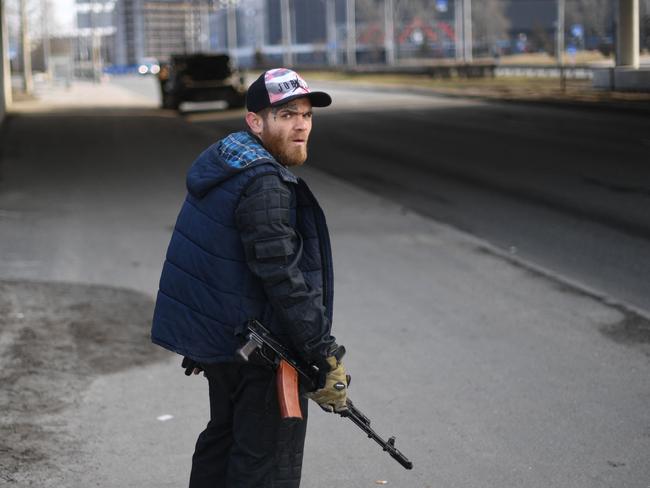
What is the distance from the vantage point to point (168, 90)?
138 feet

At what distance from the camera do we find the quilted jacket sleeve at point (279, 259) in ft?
11.6

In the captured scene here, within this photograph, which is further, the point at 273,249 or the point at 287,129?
the point at 287,129

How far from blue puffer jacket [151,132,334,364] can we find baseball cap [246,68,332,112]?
0.13 meters

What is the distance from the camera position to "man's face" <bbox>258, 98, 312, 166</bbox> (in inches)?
147

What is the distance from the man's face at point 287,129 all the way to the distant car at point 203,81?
36.0 meters

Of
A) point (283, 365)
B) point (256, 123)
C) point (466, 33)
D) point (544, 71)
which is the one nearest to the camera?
point (283, 365)

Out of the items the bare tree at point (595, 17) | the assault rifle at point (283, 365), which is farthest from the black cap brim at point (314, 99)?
the bare tree at point (595, 17)

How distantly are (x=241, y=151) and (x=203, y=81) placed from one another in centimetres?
3714

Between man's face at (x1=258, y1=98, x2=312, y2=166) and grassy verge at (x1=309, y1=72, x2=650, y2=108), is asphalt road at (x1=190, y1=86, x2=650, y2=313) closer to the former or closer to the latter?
grassy verge at (x1=309, y1=72, x2=650, y2=108)

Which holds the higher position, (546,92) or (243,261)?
(546,92)

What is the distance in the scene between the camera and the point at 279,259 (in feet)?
11.6

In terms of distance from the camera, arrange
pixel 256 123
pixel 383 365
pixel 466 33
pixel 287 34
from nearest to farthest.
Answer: pixel 256 123, pixel 383 365, pixel 466 33, pixel 287 34

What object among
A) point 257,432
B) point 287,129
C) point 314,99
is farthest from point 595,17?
point 257,432

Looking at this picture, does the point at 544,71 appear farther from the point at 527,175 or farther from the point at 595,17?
the point at 527,175
